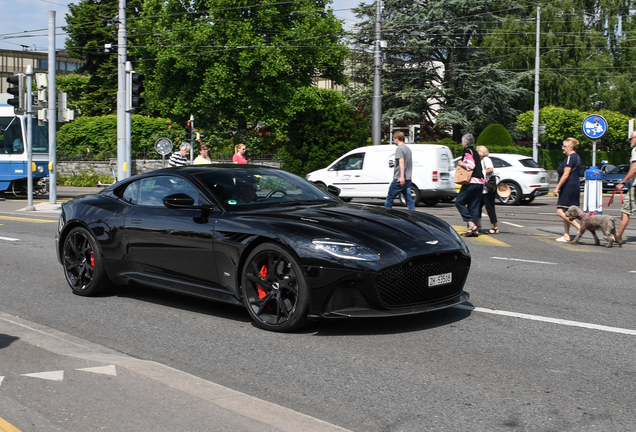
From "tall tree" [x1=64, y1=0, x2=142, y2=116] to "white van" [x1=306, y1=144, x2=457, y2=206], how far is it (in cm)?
4055

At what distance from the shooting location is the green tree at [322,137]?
3272 centimetres

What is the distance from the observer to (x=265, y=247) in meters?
5.71

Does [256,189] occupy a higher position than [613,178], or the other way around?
[256,189]

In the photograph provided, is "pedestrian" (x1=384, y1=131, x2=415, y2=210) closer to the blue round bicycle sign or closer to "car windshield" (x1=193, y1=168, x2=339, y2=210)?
the blue round bicycle sign

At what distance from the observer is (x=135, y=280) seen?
22.8 ft

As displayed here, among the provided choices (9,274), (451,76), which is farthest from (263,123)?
(9,274)

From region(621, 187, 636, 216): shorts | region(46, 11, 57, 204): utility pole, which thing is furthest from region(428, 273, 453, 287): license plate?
region(46, 11, 57, 204): utility pole

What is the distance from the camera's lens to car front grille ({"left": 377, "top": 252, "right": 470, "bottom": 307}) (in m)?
5.44

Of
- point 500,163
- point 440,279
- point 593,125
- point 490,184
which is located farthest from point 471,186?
point 500,163

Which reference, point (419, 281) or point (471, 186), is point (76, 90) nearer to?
point (471, 186)

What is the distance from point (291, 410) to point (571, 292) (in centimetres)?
454

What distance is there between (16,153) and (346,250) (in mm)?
24201

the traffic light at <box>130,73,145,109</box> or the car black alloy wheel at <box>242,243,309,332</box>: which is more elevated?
the traffic light at <box>130,73,145,109</box>

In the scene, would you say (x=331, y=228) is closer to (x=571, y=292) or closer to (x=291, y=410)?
(x=291, y=410)
